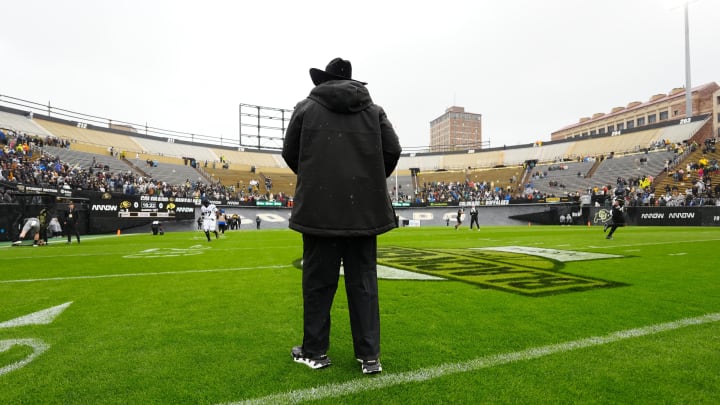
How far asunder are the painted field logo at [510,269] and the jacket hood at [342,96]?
3486mm

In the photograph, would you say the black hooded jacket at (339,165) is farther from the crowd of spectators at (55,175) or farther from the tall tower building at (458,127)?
the tall tower building at (458,127)

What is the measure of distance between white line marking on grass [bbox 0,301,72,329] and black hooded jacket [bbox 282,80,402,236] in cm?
302

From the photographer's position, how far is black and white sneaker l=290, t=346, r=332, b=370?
2.71m

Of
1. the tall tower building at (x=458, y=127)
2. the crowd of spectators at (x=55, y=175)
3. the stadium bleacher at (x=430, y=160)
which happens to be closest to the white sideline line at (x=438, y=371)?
the crowd of spectators at (x=55, y=175)

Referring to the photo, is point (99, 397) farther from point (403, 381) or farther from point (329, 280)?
point (403, 381)

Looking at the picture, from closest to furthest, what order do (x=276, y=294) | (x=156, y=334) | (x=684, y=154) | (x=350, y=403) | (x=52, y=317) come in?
(x=350, y=403) → (x=156, y=334) → (x=52, y=317) → (x=276, y=294) → (x=684, y=154)

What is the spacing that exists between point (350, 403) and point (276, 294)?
3.12m

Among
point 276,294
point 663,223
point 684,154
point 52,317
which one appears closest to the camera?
point 52,317

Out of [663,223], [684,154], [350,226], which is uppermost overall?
[684,154]

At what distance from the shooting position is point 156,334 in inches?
136

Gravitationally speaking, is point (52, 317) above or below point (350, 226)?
below

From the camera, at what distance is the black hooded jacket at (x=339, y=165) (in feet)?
8.97

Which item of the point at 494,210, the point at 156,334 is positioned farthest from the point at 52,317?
the point at 494,210

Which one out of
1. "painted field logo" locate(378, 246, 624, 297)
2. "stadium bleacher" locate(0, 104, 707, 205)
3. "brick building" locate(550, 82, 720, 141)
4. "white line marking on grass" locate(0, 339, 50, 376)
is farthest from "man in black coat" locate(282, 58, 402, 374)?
"brick building" locate(550, 82, 720, 141)
